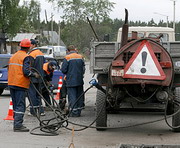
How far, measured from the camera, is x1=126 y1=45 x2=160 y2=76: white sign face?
873 centimetres

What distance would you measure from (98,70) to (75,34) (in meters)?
68.0

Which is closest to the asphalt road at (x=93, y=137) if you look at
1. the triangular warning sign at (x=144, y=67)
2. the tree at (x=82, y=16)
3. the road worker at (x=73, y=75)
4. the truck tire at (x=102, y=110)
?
the truck tire at (x=102, y=110)

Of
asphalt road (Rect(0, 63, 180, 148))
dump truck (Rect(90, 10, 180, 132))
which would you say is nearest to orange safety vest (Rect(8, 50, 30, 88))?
asphalt road (Rect(0, 63, 180, 148))

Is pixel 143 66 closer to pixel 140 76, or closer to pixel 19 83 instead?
pixel 140 76

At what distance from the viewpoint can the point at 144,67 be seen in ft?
28.8

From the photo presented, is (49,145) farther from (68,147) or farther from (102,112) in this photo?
(102,112)

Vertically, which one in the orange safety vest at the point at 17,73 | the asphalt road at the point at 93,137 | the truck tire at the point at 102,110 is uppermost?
the orange safety vest at the point at 17,73

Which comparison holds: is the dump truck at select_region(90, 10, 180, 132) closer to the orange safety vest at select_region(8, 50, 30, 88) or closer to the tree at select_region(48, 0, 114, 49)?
the orange safety vest at select_region(8, 50, 30, 88)

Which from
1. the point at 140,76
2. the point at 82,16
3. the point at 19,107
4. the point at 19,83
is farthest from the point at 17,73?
the point at 82,16

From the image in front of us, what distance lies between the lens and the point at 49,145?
27.6 feet

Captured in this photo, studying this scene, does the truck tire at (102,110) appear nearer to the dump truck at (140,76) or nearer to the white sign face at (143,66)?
the dump truck at (140,76)

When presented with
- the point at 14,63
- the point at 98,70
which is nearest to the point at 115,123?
the point at 98,70

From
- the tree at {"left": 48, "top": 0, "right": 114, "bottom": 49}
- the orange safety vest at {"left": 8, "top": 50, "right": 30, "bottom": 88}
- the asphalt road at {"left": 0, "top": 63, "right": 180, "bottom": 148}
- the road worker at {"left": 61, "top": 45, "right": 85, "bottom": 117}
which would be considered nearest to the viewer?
the asphalt road at {"left": 0, "top": 63, "right": 180, "bottom": 148}

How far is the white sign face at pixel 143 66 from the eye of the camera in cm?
873
